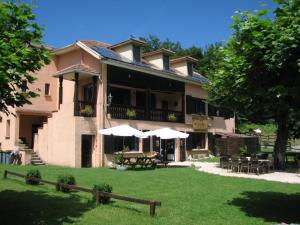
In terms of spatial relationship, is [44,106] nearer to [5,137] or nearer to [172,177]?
[5,137]

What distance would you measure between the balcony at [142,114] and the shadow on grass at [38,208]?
39.6ft

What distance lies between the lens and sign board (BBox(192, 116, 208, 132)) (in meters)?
30.0

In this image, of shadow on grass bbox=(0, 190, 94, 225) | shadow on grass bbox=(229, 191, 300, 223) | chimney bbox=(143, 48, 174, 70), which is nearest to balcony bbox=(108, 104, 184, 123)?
chimney bbox=(143, 48, 174, 70)

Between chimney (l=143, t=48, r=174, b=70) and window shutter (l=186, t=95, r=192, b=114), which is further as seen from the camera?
window shutter (l=186, t=95, r=192, b=114)

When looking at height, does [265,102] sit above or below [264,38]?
below

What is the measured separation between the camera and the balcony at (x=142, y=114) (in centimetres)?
2324

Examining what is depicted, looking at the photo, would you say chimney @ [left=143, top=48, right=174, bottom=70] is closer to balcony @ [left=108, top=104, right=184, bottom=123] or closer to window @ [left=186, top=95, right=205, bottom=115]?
window @ [left=186, top=95, right=205, bottom=115]

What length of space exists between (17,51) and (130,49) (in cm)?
1876

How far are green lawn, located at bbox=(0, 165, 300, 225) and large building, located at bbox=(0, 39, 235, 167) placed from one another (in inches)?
285

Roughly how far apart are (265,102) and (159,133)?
1331cm

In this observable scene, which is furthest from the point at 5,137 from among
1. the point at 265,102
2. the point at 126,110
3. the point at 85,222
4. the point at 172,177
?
the point at 265,102

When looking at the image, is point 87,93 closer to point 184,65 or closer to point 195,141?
point 184,65

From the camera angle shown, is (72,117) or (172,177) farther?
(72,117)

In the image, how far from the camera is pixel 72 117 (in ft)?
68.8
